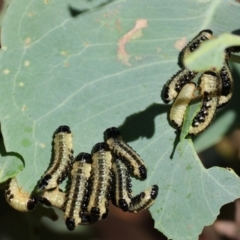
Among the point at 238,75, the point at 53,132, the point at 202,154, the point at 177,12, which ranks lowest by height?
the point at 202,154

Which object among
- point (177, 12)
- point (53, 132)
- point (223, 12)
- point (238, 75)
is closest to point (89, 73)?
point (53, 132)

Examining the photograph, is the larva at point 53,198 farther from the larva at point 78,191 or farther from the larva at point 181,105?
the larva at point 181,105

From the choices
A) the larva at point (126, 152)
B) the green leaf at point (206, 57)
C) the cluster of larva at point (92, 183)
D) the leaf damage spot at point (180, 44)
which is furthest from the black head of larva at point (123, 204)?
the green leaf at point (206, 57)

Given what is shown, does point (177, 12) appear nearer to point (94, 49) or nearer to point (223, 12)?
point (223, 12)

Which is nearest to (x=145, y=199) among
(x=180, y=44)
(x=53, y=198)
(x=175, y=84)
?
(x=53, y=198)

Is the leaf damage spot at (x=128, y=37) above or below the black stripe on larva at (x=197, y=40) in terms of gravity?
above

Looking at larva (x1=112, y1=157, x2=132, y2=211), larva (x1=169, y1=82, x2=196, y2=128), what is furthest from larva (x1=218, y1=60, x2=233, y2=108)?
larva (x1=112, y1=157, x2=132, y2=211)
